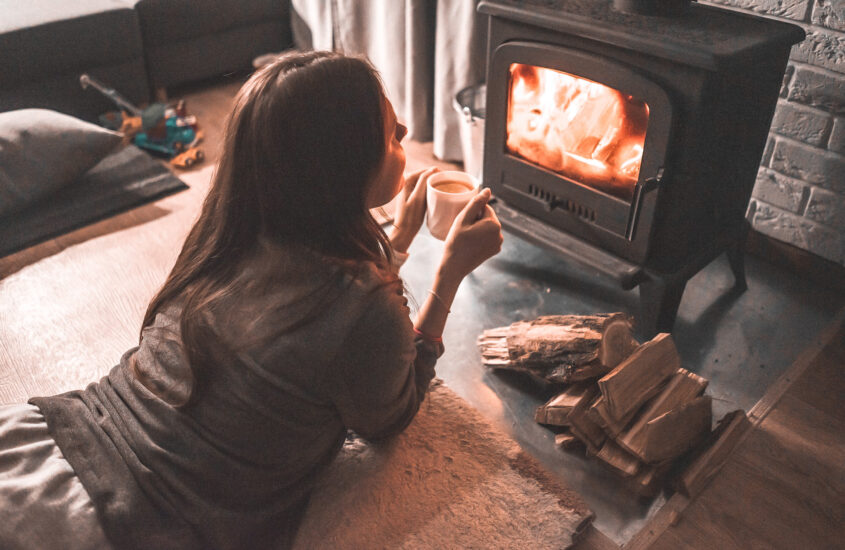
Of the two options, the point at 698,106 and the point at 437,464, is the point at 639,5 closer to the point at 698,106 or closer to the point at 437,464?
the point at 698,106

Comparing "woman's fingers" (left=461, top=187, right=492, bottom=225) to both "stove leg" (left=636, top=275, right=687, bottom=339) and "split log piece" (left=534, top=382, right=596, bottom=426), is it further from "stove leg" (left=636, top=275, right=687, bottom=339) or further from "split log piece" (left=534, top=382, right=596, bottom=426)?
"stove leg" (left=636, top=275, right=687, bottom=339)

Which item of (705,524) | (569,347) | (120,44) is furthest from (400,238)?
(120,44)

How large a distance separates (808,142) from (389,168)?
1.20 meters

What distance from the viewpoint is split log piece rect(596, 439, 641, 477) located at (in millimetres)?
1247

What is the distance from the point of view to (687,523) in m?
1.21

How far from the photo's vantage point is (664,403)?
132 cm

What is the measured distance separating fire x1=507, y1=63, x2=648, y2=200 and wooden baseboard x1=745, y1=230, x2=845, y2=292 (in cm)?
56

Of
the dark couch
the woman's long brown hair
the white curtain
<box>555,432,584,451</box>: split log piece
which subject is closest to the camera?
the woman's long brown hair

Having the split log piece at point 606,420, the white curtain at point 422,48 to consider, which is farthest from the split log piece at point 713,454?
the white curtain at point 422,48

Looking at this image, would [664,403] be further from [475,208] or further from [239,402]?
[239,402]

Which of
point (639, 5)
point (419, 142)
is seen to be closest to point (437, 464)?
point (639, 5)

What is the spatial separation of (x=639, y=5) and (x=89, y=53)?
192 cm

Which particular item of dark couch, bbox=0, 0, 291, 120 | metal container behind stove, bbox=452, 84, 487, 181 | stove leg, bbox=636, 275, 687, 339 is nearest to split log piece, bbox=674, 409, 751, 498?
stove leg, bbox=636, 275, 687, 339

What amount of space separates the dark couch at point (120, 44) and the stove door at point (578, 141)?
1572 mm
